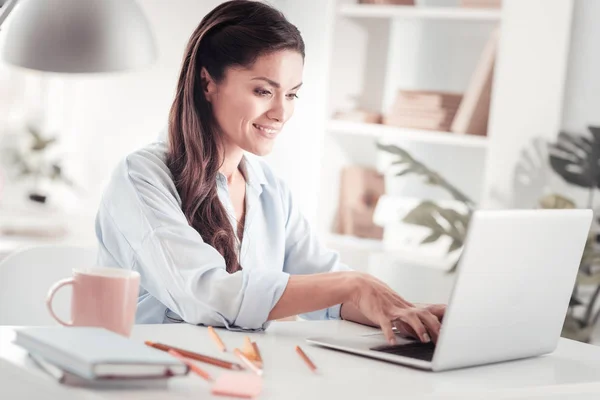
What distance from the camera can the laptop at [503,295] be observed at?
1229mm

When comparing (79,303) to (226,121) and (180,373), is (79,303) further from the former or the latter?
(226,121)

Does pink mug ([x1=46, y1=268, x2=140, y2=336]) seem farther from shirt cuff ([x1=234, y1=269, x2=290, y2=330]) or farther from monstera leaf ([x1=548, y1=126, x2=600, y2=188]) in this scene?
monstera leaf ([x1=548, y1=126, x2=600, y2=188])

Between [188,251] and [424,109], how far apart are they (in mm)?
2026

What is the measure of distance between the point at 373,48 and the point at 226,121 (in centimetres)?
194

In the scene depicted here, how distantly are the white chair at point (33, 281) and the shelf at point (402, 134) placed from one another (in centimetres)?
170

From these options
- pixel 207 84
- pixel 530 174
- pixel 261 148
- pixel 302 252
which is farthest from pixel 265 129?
pixel 530 174

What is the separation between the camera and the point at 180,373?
41.1 inches

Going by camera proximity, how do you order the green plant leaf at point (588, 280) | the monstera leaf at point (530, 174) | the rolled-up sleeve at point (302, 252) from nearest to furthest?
the rolled-up sleeve at point (302, 252)
the green plant leaf at point (588, 280)
the monstera leaf at point (530, 174)

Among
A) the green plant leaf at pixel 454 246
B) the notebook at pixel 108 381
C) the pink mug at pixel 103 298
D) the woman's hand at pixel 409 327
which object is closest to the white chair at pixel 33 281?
the pink mug at pixel 103 298

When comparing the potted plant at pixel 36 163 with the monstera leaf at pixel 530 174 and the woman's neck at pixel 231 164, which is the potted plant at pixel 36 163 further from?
the woman's neck at pixel 231 164

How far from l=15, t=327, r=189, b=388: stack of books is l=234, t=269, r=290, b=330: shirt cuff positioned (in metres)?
0.38

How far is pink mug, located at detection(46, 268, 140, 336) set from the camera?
4.15ft

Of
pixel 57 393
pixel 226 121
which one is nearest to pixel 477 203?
pixel 226 121

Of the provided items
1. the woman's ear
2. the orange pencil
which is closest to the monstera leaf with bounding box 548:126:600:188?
the woman's ear
